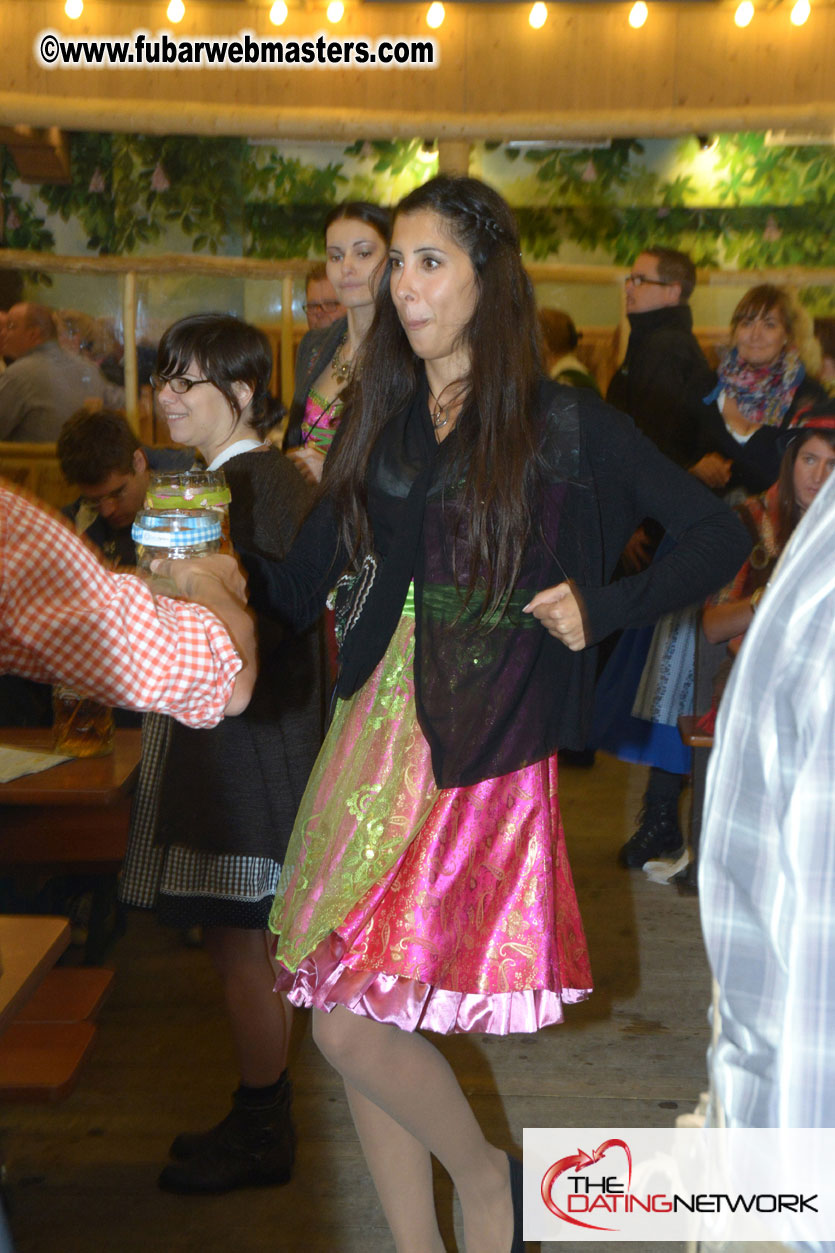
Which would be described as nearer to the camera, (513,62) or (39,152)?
(39,152)

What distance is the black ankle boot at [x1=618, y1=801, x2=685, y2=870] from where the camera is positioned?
12.5 feet

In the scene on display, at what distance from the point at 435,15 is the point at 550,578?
13.1 ft

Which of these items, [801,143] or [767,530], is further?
[801,143]

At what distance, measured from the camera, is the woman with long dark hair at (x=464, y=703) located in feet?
5.39

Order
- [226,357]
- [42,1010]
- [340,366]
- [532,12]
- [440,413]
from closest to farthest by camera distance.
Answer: [440,413], [42,1010], [226,357], [340,366], [532,12]

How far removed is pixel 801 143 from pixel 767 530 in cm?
218

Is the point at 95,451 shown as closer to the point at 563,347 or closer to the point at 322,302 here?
the point at 322,302

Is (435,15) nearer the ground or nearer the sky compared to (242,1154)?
nearer the sky

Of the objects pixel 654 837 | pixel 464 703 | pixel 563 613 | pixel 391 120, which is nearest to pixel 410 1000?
pixel 464 703

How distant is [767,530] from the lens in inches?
134

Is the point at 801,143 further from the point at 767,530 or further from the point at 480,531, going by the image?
the point at 480,531

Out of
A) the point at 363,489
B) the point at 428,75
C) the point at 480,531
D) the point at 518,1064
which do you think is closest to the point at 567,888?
the point at 480,531

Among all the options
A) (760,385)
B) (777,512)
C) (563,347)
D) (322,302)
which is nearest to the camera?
(777,512)

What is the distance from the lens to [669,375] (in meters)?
4.21
